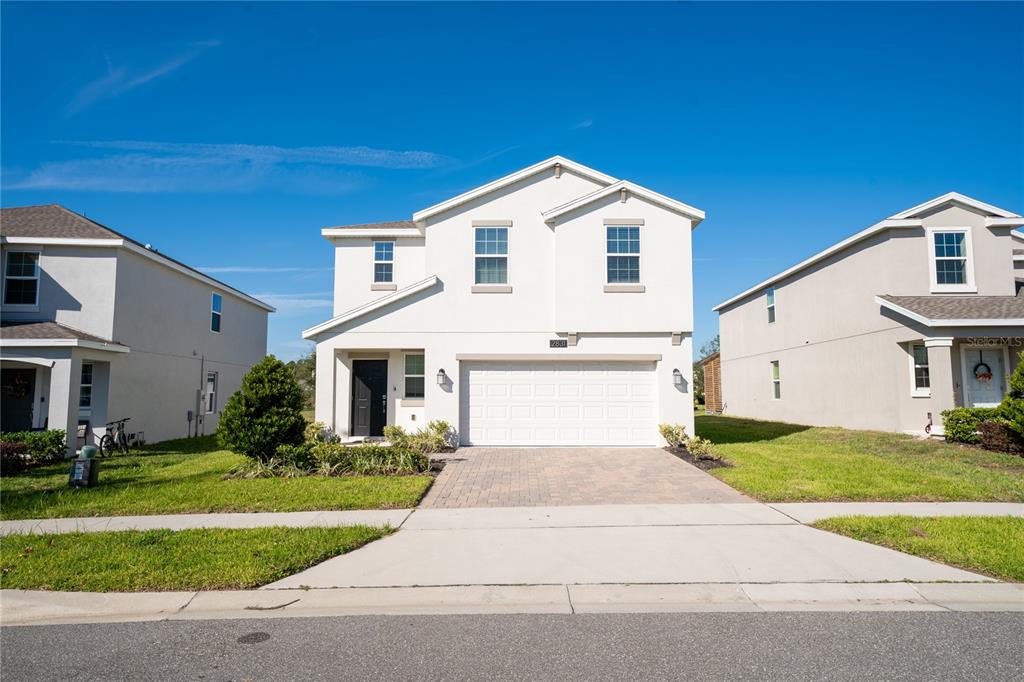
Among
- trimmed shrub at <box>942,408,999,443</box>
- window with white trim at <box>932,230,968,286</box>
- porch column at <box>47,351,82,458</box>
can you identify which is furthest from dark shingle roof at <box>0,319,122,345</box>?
window with white trim at <box>932,230,968,286</box>

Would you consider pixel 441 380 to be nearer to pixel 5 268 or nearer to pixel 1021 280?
pixel 5 268

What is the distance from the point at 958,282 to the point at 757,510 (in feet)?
49.3

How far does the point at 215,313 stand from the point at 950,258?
25295 mm

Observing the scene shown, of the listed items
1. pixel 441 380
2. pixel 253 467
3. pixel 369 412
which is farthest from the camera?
pixel 369 412

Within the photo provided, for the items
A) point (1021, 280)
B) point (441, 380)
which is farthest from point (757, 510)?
point (1021, 280)

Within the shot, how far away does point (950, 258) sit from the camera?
60.5 ft

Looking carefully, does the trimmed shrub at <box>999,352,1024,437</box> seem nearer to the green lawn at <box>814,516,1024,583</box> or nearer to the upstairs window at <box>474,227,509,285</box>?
the green lawn at <box>814,516,1024,583</box>

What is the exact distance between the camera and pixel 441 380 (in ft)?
52.1

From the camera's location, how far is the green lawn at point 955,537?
6191 millimetres

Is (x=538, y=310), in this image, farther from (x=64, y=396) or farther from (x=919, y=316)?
(x=64, y=396)

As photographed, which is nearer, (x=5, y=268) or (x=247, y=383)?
(x=247, y=383)

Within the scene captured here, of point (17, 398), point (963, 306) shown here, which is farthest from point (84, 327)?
point (963, 306)

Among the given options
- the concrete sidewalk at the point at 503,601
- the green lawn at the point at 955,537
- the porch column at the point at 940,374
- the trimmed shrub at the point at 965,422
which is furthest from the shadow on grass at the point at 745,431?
the concrete sidewalk at the point at 503,601

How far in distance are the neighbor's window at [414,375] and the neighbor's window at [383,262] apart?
3.16m
